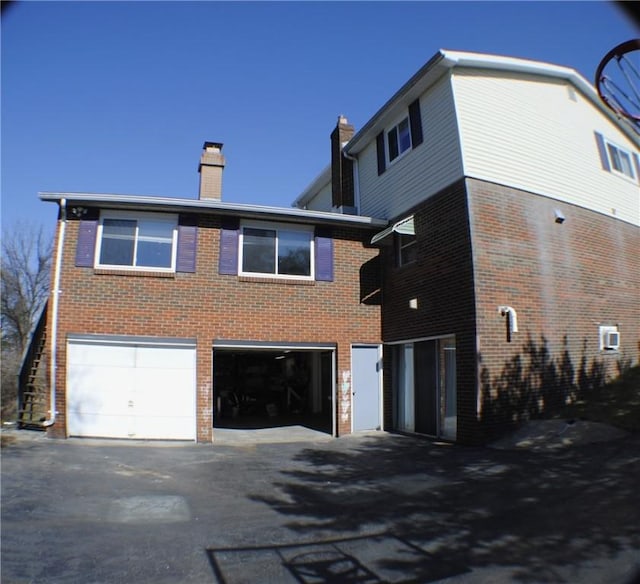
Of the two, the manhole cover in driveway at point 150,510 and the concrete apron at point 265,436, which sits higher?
the concrete apron at point 265,436

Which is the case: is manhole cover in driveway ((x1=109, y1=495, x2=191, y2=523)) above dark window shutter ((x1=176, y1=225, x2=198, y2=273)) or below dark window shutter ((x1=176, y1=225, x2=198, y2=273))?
below

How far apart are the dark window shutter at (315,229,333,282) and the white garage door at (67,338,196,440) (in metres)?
3.88

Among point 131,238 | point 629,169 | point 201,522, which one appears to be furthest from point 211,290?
point 629,169

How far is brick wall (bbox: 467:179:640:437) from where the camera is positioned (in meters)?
10.9

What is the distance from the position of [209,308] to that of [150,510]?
6.34 m

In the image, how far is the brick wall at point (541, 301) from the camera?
10945 millimetres

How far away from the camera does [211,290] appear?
12773mm

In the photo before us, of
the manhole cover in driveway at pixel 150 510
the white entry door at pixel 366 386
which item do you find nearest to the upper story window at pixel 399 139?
the white entry door at pixel 366 386

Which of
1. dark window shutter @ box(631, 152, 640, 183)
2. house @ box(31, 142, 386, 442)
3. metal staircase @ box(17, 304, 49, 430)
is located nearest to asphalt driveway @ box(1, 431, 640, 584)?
house @ box(31, 142, 386, 442)

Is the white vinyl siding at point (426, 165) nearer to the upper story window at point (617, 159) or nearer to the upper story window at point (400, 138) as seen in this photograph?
the upper story window at point (400, 138)

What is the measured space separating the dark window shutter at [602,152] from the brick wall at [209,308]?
24.7 ft

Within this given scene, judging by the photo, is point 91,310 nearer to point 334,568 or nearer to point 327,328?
point 327,328

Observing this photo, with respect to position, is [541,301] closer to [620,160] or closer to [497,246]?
[497,246]

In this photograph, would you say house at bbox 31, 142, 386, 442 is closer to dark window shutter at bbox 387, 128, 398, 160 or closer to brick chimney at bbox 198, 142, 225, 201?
dark window shutter at bbox 387, 128, 398, 160
